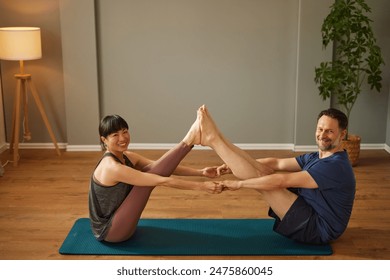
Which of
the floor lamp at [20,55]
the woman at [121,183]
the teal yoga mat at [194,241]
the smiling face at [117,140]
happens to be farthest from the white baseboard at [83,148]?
the smiling face at [117,140]

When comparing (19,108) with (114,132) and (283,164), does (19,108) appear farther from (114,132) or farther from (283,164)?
(283,164)

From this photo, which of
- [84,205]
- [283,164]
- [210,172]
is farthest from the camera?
[84,205]

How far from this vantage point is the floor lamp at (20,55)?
499 centimetres

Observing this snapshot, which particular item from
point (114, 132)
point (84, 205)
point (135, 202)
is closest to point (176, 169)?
point (135, 202)

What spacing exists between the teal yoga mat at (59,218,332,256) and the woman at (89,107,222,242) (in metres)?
0.10

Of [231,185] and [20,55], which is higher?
[20,55]

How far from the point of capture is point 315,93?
5.45 m

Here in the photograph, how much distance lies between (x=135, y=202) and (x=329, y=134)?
110cm

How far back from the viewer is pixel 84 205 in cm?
423

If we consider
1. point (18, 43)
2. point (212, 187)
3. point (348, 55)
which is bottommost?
point (212, 187)

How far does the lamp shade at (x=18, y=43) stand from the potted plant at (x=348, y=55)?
2330 millimetres

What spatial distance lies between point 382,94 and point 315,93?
0.61 metres

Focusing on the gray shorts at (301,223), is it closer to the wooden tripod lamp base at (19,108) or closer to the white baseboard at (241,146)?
the white baseboard at (241,146)

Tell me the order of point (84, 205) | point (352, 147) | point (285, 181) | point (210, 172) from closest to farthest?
point (285, 181)
point (210, 172)
point (84, 205)
point (352, 147)
